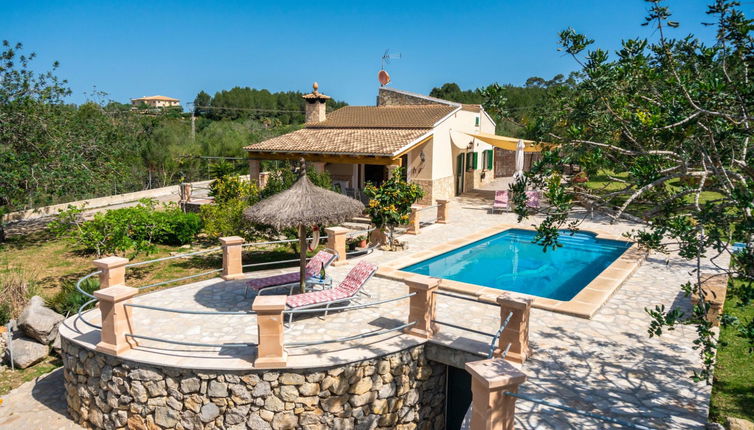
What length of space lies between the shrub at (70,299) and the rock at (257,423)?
20.0 feet

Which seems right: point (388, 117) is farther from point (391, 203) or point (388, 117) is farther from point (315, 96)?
point (391, 203)

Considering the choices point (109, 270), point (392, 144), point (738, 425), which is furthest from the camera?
point (392, 144)

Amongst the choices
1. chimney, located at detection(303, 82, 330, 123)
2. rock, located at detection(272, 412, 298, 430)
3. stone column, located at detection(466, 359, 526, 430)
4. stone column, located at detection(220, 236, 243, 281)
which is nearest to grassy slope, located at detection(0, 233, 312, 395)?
stone column, located at detection(220, 236, 243, 281)

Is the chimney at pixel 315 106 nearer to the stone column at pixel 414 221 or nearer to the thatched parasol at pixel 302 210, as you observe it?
the stone column at pixel 414 221

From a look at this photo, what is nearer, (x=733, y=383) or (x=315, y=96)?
(x=733, y=383)

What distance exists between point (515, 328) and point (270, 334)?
3.86m

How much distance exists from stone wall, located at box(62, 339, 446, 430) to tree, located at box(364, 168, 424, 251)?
7.11 meters

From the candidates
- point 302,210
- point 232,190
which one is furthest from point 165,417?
point 232,190

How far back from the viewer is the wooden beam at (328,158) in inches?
847

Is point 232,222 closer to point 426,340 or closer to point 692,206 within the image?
point 426,340

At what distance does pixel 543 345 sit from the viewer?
856 cm

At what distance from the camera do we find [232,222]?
15.3 m

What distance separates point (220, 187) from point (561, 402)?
14.6 m

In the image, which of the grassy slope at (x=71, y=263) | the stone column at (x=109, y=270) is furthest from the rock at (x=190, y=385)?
the grassy slope at (x=71, y=263)
